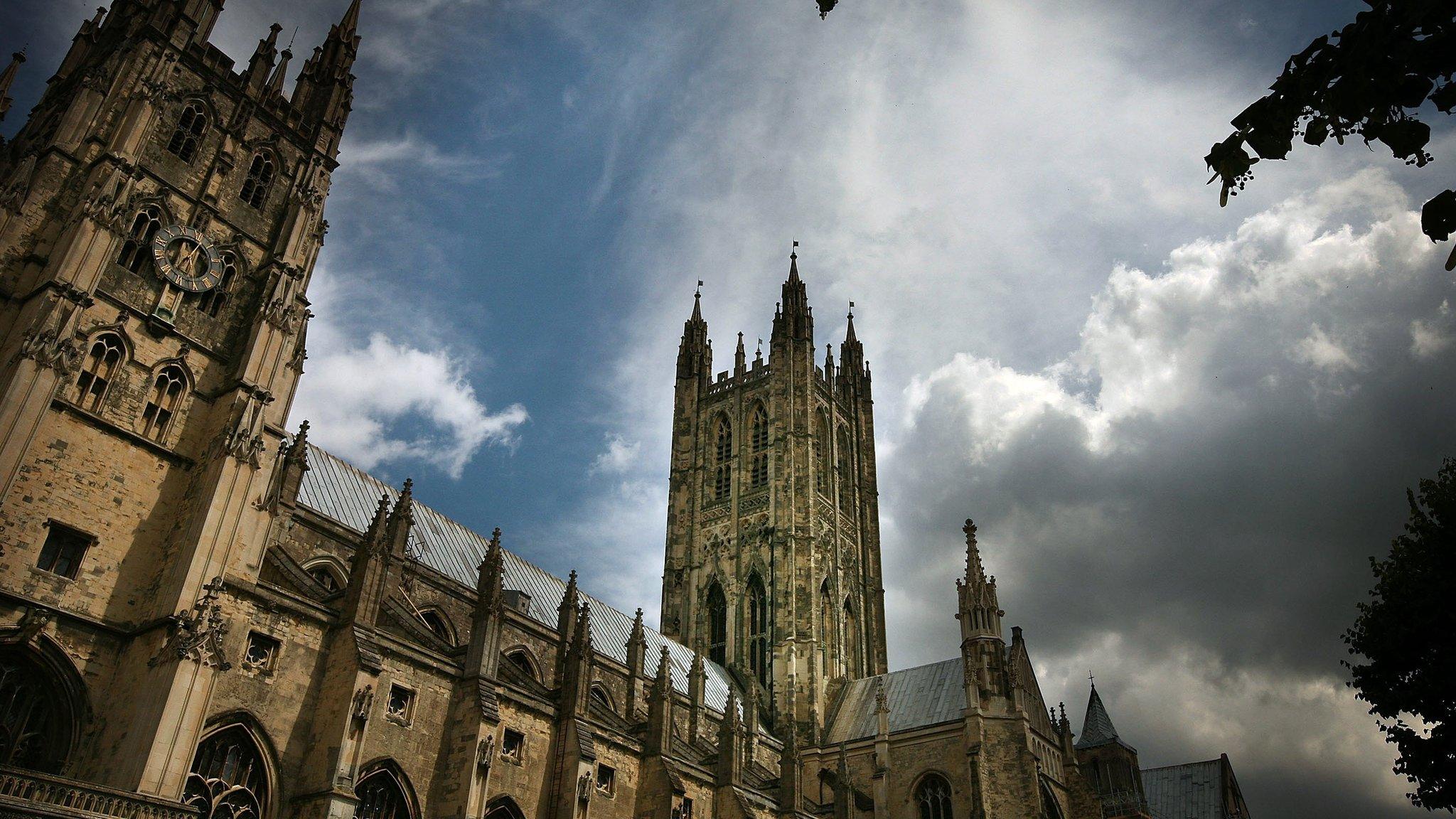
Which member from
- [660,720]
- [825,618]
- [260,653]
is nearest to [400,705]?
[260,653]

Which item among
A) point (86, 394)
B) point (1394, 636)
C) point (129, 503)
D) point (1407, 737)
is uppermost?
point (86, 394)

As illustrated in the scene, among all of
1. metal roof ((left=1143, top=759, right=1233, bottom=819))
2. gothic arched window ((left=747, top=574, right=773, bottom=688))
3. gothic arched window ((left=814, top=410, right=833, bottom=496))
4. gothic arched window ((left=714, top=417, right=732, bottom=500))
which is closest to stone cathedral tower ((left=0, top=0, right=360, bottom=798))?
gothic arched window ((left=747, top=574, right=773, bottom=688))

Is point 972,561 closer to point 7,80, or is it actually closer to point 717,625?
point 717,625

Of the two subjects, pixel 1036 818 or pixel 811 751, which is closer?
pixel 1036 818

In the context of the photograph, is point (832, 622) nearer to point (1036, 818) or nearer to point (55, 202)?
point (1036, 818)

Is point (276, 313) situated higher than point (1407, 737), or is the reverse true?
point (276, 313)

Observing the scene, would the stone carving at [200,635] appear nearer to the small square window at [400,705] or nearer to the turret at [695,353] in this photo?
the small square window at [400,705]

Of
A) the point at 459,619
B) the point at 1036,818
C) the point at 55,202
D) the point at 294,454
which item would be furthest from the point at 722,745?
the point at 55,202

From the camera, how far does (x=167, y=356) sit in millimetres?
21703

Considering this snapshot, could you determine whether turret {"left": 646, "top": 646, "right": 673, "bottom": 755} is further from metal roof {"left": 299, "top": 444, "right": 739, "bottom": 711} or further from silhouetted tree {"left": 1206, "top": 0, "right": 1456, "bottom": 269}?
silhouetted tree {"left": 1206, "top": 0, "right": 1456, "bottom": 269}

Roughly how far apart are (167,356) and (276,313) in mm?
2770

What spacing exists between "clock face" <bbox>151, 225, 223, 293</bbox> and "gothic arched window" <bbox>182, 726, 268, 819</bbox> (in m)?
10.9

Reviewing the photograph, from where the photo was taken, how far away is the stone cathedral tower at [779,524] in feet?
149

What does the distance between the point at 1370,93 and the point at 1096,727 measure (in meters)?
54.1
